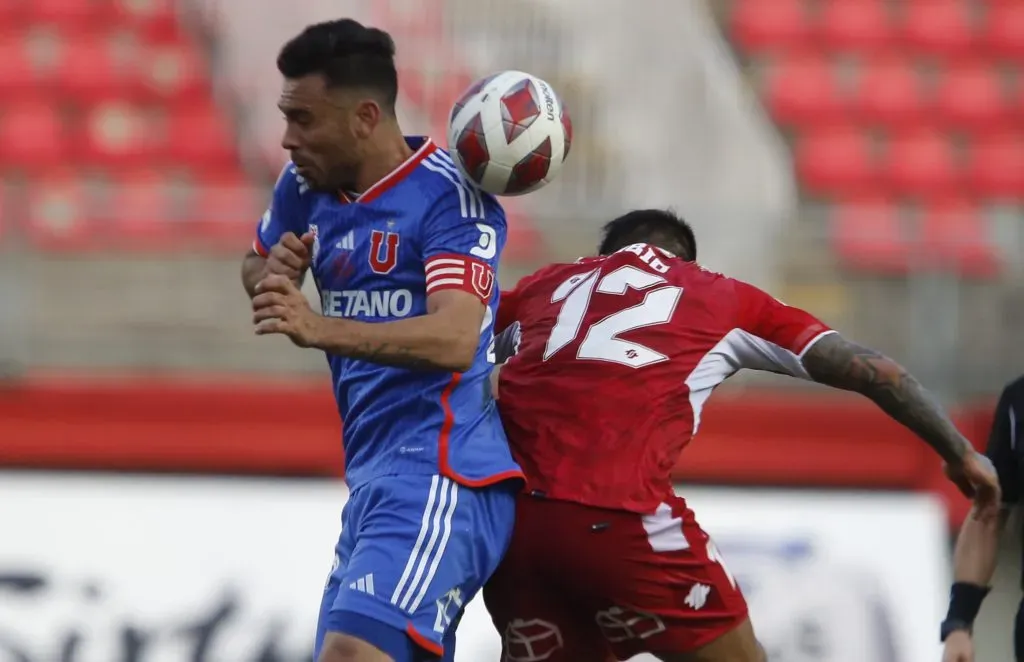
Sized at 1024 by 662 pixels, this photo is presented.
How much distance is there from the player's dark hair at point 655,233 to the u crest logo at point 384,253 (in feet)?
2.96

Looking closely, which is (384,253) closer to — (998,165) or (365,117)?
(365,117)

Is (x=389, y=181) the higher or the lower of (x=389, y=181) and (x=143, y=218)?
the higher

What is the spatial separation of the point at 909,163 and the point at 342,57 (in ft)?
25.4

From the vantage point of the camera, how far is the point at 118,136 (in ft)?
34.0

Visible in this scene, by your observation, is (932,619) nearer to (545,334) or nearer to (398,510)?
(545,334)

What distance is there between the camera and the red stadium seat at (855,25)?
37.4 feet

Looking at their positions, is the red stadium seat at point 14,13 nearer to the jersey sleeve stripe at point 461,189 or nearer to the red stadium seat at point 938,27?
the red stadium seat at point 938,27

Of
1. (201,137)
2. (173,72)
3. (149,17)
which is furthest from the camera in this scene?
(149,17)

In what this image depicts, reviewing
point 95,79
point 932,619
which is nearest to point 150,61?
point 95,79

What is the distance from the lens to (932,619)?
6.45m

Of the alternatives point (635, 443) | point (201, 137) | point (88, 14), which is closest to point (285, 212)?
point (635, 443)

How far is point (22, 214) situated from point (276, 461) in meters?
1.72

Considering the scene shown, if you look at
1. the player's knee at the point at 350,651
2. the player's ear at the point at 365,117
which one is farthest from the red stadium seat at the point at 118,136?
the player's knee at the point at 350,651

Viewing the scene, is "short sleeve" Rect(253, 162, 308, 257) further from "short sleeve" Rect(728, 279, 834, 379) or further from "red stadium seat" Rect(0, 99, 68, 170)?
"red stadium seat" Rect(0, 99, 68, 170)
